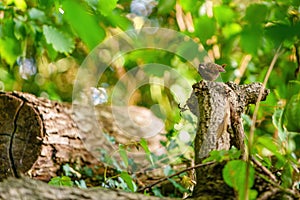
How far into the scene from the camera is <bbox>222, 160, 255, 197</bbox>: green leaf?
0.46 metres

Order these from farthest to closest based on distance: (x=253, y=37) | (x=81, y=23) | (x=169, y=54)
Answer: (x=169, y=54) → (x=253, y=37) → (x=81, y=23)

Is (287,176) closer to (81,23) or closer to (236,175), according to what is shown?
(236,175)

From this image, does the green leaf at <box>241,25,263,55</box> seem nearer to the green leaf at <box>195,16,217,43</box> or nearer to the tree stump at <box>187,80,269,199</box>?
the tree stump at <box>187,80,269,199</box>

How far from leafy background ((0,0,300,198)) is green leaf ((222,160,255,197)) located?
0.05m

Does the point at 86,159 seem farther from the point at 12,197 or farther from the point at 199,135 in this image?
the point at 12,197

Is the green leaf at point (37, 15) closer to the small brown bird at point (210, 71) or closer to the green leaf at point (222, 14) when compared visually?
the green leaf at point (222, 14)

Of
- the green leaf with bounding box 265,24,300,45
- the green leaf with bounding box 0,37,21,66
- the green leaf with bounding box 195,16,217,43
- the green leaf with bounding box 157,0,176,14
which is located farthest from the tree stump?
the green leaf with bounding box 0,37,21,66

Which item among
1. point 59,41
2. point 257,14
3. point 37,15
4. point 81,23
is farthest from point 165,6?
point 81,23

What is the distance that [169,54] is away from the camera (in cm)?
175

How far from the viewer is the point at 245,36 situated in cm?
55

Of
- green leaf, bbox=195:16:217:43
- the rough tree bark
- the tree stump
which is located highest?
green leaf, bbox=195:16:217:43

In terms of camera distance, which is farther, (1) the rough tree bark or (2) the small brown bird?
(1) the rough tree bark

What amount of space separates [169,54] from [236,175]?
1.31 meters

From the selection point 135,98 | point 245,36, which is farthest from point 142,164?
point 245,36
